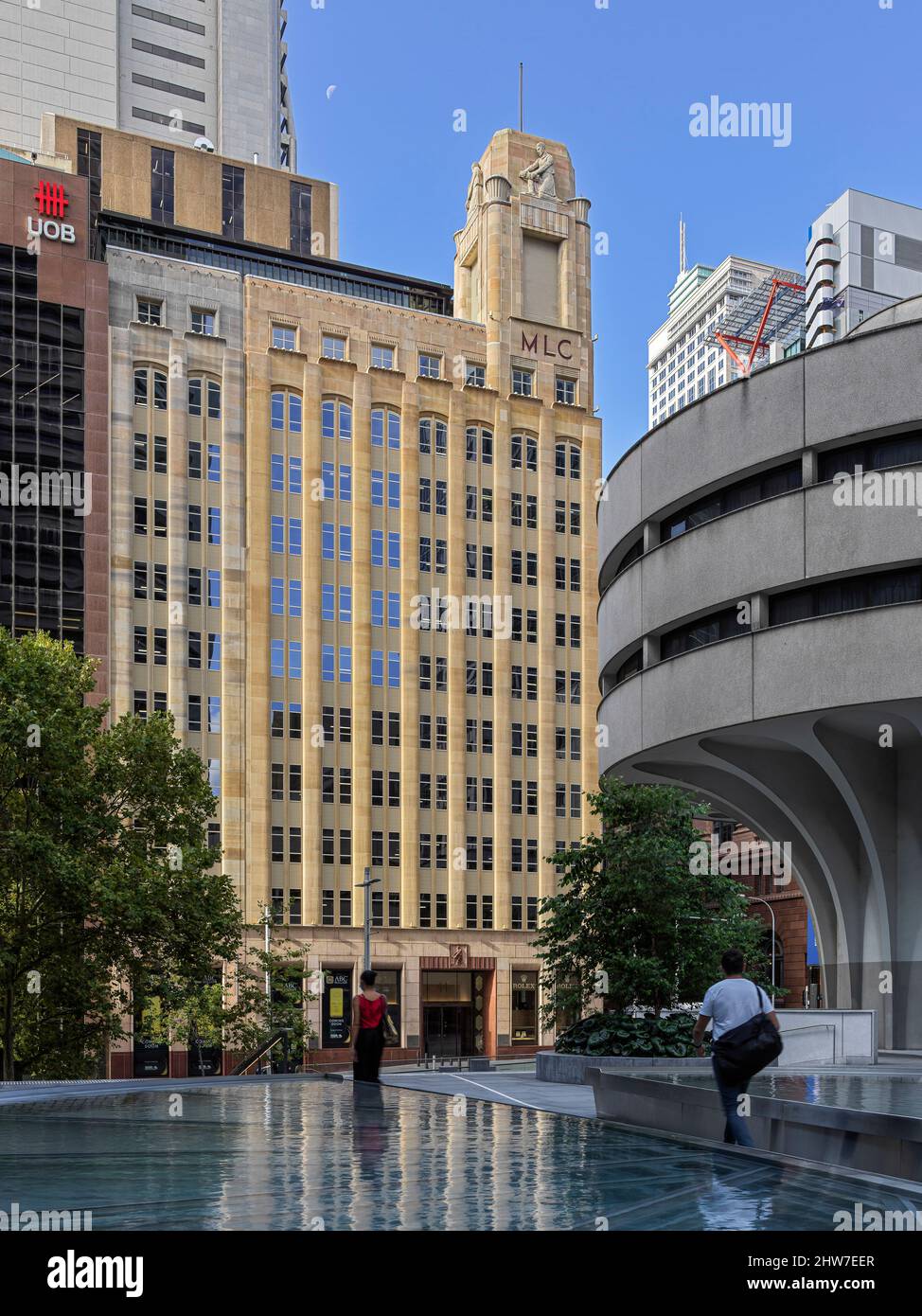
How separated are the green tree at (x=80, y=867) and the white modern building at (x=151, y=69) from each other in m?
71.6

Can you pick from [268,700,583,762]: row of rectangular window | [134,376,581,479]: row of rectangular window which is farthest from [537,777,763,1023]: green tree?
[134,376,581,479]: row of rectangular window

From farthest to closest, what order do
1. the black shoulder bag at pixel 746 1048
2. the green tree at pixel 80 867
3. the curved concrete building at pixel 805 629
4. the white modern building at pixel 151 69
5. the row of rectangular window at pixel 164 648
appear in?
the white modern building at pixel 151 69, the row of rectangular window at pixel 164 648, the green tree at pixel 80 867, the curved concrete building at pixel 805 629, the black shoulder bag at pixel 746 1048

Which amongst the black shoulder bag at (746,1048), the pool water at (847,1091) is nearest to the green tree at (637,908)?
the pool water at (847,1091)

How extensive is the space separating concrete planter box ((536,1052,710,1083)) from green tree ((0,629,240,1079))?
15.7 metres

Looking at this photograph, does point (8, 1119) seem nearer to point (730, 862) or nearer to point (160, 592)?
point (160, 592)

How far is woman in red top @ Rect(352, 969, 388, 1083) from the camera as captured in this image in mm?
17672

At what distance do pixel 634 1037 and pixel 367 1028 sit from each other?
30.7 feet

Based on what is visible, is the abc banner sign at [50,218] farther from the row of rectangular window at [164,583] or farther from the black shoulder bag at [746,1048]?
the black shoulder bag at [746,1048]

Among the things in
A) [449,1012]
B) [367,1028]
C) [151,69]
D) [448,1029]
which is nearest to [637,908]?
[367,1028]

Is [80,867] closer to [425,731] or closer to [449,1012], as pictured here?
[425,731]

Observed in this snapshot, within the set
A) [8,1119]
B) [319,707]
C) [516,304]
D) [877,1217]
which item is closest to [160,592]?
[319,707]

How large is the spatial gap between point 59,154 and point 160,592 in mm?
31596

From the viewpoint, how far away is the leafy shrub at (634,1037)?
25.8 metres
